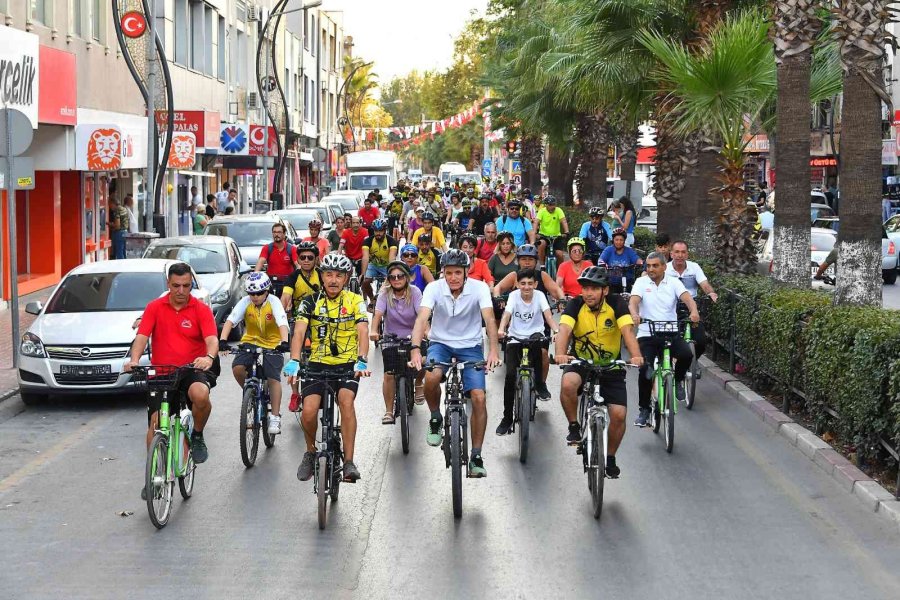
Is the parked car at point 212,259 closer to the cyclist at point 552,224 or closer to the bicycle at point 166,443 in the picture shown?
the cyclist at point 552,224

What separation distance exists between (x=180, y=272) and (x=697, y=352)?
6615 millimetres

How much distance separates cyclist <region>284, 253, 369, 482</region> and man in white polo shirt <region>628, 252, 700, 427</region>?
150 inches

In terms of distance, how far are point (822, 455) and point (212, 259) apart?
11.7m

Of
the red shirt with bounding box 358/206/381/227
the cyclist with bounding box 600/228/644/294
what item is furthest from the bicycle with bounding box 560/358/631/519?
the red shirt with bounding box 358/206/381/227

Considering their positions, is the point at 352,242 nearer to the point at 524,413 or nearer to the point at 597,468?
the point at 524,413

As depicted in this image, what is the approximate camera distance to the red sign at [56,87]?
24047mm

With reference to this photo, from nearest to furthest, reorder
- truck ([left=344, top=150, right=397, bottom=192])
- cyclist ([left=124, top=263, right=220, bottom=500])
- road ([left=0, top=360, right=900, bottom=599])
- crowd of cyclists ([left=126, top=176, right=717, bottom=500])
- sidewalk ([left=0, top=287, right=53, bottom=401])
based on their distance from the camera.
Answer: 1. road ([left=0, top=360, right=900, bottom=599])
2. crowd of cyclists ([left=126, top=176, right=717, bottom=500])
3. cyclist ([left=124, top=263, right=220, bottom=500])
4. sidewalk ([left=0, top=287, right=53, bottom=401])
5. truck ([left=344, top=150, right=397, bottom=192])

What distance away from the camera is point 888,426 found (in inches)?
383

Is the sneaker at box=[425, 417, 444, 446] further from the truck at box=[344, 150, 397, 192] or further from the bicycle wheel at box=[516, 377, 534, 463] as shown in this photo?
the truck at box=[344, 150, 397, 192]

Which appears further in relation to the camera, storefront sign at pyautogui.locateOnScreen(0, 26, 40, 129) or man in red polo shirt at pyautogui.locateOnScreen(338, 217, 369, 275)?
man in red polo shirt at pyautogui.locateOnScreen(338, 217, 369, 275)

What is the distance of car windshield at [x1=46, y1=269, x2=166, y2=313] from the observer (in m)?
15.1

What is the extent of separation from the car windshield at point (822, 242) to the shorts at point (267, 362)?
62.0 ft

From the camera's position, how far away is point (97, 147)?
1058 inches

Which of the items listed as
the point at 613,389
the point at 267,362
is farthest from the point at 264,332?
the point at 613,389
